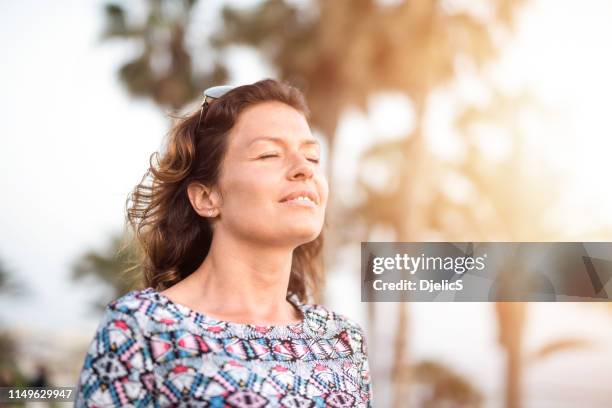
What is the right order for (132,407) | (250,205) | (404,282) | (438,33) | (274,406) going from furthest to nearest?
(438,33) < (404,282) < (250,205) < (274,406) < (132,407)

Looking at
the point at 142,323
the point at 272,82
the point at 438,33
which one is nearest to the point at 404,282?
the point at 272,82

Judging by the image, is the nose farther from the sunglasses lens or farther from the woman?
the sunglasses lens

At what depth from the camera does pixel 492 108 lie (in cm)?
1213

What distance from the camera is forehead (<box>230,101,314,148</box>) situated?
1592 mm

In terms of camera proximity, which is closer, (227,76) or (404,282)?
(404,282)

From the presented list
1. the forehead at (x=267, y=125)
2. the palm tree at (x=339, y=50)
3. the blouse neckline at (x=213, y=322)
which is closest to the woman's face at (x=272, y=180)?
the forehead at (x=267, y=125)

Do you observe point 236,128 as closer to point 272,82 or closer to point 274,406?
point 272,82

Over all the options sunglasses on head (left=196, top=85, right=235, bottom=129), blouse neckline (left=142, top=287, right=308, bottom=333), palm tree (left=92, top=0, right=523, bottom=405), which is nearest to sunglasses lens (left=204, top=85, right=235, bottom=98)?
sunglasses on head (left=196, top=85, right=235, bottom=129)

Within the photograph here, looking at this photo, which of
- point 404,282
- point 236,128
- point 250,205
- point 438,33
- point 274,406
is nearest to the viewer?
point 274,406

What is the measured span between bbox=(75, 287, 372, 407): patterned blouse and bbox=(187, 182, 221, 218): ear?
0.84 ft

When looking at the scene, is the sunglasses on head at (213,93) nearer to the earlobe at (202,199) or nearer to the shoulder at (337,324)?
the earlobe at (202,199)

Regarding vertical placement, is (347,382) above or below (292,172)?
below

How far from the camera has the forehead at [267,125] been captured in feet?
5.22

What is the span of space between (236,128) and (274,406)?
59cm
